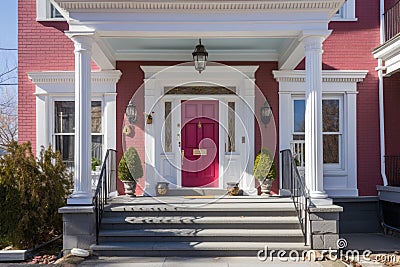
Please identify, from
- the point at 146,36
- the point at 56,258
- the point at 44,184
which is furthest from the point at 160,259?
the point at 146,36

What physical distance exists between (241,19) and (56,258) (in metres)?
4.42

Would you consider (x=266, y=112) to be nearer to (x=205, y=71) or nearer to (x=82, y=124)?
(x=205, y=71)

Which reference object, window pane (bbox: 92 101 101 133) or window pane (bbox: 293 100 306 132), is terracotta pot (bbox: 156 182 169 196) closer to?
window pane (bbox: 92 101 101 133)

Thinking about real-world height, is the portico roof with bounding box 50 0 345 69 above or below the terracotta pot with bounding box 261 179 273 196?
above

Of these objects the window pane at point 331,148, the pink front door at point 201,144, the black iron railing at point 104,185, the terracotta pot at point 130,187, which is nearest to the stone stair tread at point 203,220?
the black iron railing at point 104,185

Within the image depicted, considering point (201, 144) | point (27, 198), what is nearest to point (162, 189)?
point (201, 144)

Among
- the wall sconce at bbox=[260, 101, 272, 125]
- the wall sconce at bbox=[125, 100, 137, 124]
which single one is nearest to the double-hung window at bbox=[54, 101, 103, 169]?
the wall sconce at bbox=[125, 100, 137, 124]

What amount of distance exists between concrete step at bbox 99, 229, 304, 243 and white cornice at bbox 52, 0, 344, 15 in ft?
10.8

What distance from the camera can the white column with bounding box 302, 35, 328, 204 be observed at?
6.73 metres

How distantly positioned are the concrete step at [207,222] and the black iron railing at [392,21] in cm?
449

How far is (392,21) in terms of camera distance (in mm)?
9039

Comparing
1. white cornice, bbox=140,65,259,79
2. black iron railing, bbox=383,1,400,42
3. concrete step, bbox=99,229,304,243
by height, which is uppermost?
black iron railing, bbox=383,1,400,42

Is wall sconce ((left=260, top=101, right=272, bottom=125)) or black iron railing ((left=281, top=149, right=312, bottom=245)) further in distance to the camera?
wall sconce ((left=260, top=101, right=272, bottom=125))

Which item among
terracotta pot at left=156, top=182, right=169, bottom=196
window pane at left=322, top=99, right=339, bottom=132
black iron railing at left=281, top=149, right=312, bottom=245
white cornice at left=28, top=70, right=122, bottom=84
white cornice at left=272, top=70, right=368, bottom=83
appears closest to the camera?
black iron railing at left=281, top=149, right=312, bottom=245
